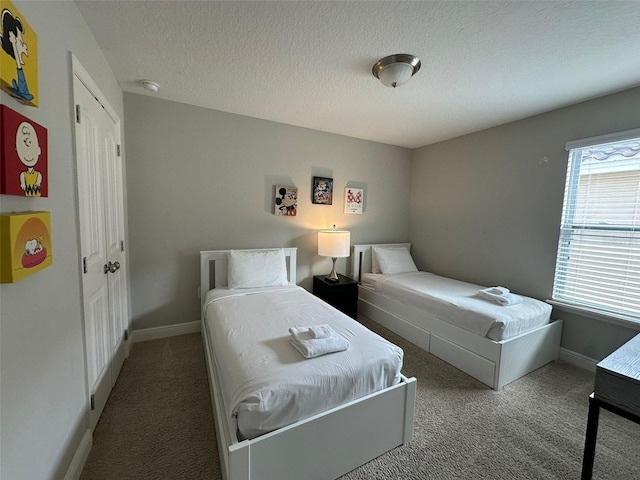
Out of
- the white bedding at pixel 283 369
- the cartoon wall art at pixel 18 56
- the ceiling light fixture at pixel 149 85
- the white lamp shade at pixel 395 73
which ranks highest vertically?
the ceiling light fixture at pixel 149 85

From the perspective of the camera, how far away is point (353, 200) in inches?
145

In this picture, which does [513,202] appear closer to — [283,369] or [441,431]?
[441,431]

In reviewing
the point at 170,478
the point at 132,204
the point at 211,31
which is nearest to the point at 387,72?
the point at 211,31

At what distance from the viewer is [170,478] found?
1313 millimetres

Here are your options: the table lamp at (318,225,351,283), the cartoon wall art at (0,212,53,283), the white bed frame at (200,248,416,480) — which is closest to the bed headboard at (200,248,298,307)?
the table lamp at (318,225,351,283)

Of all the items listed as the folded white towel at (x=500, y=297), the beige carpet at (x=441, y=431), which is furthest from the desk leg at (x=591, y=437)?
the folded white towel at (x=500, y=297)

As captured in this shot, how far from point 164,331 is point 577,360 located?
405 centimetres

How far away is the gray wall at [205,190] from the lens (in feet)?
8.38

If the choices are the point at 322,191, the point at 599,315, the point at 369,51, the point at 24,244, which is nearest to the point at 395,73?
the point at 369,51

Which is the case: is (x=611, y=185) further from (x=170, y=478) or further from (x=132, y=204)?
(x=132, y=204)

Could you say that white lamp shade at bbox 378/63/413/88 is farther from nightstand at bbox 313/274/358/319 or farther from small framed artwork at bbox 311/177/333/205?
nightstand at bbox 313/274/358/319

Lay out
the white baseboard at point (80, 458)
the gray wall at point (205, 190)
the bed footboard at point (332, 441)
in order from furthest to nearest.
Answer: the gray wall at point (205, 190) < the white baseboard at point (80, 458) < the bed footboard at point (332, 441)

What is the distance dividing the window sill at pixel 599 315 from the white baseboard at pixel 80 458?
12.2 feet

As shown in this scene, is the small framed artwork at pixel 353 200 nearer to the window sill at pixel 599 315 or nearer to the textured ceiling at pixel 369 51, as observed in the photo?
the textured ceiling at pixel 369 51
